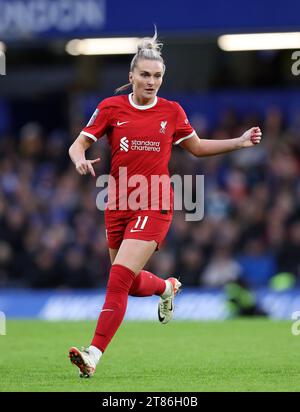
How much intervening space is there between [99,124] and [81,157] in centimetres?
44

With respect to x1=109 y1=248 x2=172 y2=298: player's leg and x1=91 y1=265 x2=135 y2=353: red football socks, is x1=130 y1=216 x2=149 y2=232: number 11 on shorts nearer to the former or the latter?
x1=91 y1=265 x2=135 y2=353: red football socks

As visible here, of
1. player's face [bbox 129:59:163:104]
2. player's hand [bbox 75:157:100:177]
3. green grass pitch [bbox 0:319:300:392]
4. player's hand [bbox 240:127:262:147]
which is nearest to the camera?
green grass pitch [bbox 0:319:300:392]

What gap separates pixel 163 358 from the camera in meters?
9.05

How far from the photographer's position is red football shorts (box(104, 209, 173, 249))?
780 centimetres

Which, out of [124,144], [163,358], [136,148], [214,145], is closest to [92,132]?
[124,144]

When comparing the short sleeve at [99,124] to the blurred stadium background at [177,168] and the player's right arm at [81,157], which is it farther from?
the blurred stadium background at [177,168]

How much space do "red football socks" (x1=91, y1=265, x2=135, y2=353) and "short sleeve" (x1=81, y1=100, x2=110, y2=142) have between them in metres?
1.08

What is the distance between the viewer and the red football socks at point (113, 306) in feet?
24.6

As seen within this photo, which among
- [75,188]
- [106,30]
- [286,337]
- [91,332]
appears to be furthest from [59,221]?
[286,337]

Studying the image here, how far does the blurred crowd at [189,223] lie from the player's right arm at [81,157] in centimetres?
763

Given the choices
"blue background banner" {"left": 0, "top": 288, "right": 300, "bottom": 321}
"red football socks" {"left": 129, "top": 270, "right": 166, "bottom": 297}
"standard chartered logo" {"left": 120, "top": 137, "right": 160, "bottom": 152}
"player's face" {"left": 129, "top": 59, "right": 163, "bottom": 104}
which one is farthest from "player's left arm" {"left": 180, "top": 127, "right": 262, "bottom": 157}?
"blue background banner" {"left": 0, "top": 288, "right": 300, "bottom": 321}

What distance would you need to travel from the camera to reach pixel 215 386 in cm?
708

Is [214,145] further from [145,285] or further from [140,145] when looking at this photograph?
[145,285]

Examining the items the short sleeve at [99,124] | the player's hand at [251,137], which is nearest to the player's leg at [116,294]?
the short sleeve at [99,124]
